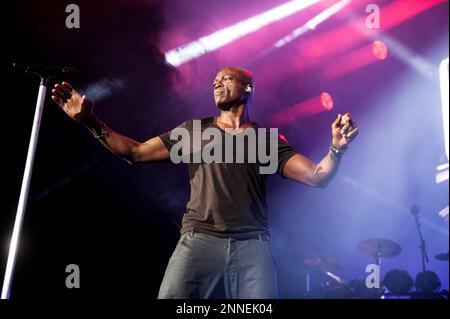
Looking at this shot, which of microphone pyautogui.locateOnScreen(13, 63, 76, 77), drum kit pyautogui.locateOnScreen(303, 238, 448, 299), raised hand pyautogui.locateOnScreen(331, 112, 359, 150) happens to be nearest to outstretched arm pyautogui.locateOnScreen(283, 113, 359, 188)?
raised hand pyautogui.locateOnScreen(331, 112, 359, 150)

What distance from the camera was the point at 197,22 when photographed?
588 centimetres

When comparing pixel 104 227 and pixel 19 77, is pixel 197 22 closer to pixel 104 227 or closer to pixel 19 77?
pixel 19 77

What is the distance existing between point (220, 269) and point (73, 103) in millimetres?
1294

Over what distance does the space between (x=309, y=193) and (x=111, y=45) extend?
3755 mm

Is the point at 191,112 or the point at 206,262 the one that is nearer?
the point at 206,262

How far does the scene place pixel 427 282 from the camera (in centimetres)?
618

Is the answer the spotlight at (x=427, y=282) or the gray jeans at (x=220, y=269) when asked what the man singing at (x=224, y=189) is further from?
the spotlight at (x=427, y=282)

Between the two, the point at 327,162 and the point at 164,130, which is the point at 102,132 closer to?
the point at 327,162

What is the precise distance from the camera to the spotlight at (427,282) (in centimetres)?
613

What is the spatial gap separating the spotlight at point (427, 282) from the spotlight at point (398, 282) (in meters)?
0.11

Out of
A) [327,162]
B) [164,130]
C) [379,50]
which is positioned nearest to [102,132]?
[327,162]

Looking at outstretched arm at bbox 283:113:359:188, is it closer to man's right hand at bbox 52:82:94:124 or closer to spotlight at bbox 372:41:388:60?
man's right hand at bbox 52:82:94:124
